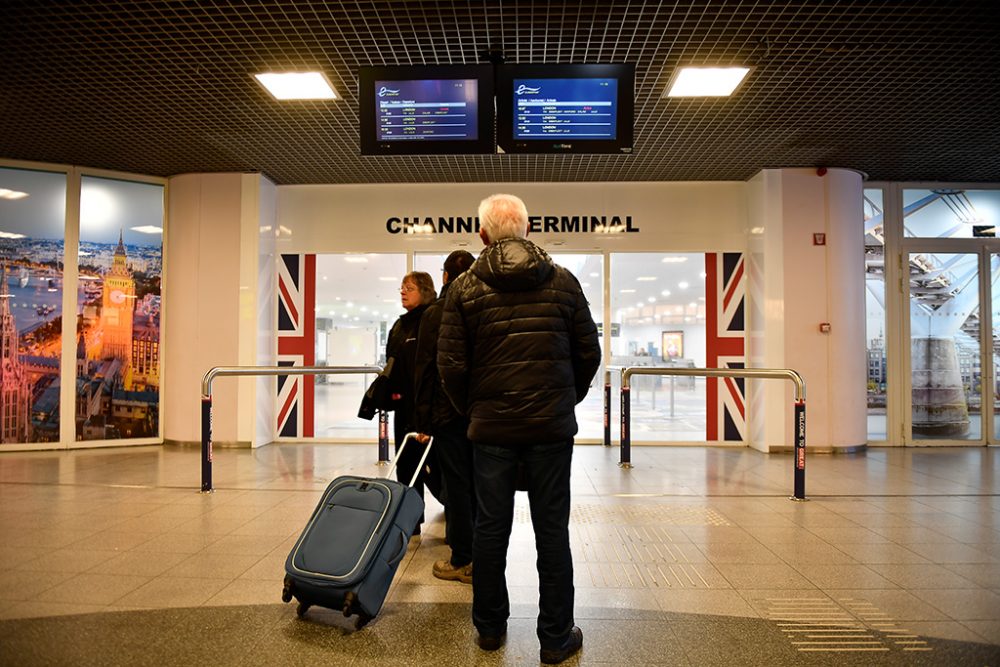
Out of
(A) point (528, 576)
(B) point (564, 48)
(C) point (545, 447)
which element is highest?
(B) point (564, 48)

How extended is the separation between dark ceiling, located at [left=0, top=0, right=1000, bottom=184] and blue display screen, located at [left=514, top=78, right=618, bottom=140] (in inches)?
16.0

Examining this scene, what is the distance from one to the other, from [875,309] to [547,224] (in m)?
4.07

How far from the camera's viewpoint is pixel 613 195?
7.10m

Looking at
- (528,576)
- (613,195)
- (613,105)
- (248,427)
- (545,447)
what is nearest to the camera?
(545,447)

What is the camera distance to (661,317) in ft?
24.4

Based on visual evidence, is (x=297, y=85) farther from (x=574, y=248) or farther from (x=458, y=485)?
(x=574, y=248)

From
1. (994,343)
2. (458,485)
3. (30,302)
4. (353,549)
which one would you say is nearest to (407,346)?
(458,485)

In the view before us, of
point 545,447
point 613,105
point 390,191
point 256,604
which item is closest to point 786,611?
point 545,447

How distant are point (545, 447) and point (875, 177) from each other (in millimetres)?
6798

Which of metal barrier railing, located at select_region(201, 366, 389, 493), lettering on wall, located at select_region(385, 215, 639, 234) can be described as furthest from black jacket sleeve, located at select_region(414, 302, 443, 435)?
lettering on wall, located at select_region(385, 215, 639, 234)

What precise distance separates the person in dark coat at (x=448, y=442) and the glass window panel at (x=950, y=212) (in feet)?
22.6

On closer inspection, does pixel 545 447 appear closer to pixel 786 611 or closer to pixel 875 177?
pixel 786 611

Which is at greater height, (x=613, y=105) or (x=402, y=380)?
(x=613, y=105)

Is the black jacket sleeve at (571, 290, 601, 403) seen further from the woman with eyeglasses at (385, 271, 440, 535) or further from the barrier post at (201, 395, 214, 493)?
the barrier post at (201, 395, 214, 493)
